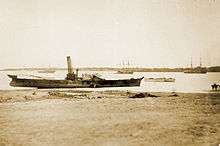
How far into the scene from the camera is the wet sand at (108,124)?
5641 millimetres

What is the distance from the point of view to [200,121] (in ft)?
23.9

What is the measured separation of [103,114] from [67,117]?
36.1 inches

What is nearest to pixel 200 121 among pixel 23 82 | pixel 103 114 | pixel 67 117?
pixel 103 114

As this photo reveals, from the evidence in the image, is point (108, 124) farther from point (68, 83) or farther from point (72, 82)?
point (68, 83)

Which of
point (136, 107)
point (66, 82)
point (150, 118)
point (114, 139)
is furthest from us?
point (66, 82)

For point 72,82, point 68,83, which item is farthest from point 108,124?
point 68,83

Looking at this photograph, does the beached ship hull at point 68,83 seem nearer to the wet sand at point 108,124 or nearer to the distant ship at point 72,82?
the distant ship at point 72,82

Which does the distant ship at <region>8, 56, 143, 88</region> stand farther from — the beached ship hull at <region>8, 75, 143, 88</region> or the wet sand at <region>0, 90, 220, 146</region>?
the wet sand at <region>0, 90, 220, 146</region>

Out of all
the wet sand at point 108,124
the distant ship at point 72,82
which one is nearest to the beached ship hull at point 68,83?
the distant ship at point 72,82

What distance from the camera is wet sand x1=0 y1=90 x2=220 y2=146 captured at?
18.5 feet

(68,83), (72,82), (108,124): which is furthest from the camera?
(68,83)

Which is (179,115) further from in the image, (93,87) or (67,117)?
(93,87)

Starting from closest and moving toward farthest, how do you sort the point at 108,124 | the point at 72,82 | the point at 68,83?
the point at 108,124
the point at 72,82
the point at 68,83

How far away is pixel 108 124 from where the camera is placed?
22.8 ft
